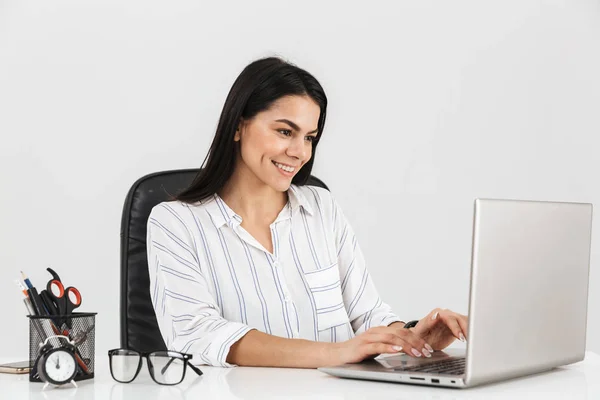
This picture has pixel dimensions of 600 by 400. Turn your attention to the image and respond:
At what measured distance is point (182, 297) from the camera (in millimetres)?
1811

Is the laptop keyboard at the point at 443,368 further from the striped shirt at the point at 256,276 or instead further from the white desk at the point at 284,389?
the striped shirt at the point at 256,276

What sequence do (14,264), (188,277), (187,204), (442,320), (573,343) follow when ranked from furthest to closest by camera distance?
(14,264), (187,204), (188,277), (442,320), (573,343)

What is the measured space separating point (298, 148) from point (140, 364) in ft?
2.71

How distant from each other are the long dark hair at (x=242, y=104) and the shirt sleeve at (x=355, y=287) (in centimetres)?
35

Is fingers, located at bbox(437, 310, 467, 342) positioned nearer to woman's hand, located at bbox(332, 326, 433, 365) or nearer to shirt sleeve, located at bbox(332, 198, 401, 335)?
woman's hand, located at bbox(332, 326, 433, 365)

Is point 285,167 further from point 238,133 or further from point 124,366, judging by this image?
point 124,366

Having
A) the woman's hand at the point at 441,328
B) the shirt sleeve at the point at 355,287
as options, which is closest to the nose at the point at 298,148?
the shirt sleeve at the point at 355,287

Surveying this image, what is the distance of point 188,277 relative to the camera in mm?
1854

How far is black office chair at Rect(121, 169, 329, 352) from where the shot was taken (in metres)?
1.97

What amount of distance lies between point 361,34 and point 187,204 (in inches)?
65.3

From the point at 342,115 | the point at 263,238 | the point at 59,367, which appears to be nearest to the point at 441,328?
the point at 263,238

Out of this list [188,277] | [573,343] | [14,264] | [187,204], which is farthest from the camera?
[14,264]

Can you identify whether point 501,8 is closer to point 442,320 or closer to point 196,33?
point 196,33

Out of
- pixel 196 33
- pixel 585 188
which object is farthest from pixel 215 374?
pixel 585 188
